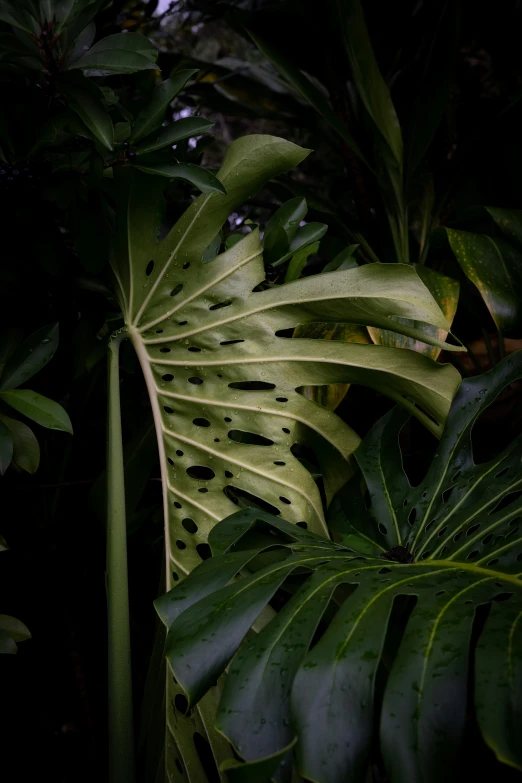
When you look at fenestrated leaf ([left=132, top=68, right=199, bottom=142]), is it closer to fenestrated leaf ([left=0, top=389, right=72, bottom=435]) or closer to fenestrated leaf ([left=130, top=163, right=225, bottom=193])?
fenestrated leaf ([left=130, top=163, right=225, bottom=193])

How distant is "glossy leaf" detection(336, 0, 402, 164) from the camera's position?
1226 millimetres

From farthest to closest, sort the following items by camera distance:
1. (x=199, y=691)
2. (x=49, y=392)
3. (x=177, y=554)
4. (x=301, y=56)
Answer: (x=301, y=56)
(x=49, y=392)
(x=177, y=554)
(x=199, y=691)

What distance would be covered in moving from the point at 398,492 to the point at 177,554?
1.00 feet

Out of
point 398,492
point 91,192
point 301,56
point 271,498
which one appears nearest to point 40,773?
point 271,498

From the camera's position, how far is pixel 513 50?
60.2 inches

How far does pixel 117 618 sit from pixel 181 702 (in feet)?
0.46

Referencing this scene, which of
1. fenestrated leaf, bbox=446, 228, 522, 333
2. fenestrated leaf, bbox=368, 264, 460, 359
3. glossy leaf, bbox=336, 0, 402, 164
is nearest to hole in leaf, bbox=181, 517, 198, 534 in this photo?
fenestrated leaf, bbox=368, 264, 460, 359

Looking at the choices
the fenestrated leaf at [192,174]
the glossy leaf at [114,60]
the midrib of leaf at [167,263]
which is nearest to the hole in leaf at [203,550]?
the midrib of leaf at [167,263]

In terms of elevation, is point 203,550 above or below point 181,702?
above

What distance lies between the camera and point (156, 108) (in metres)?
0.74

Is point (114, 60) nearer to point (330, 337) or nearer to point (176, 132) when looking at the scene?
point (176, 132)

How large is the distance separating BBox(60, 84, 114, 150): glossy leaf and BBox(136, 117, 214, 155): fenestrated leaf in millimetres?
50

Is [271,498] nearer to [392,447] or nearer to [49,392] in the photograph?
[392,447]

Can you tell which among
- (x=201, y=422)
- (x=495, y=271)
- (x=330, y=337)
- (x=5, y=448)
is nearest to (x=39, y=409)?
(x=5, y=448)
